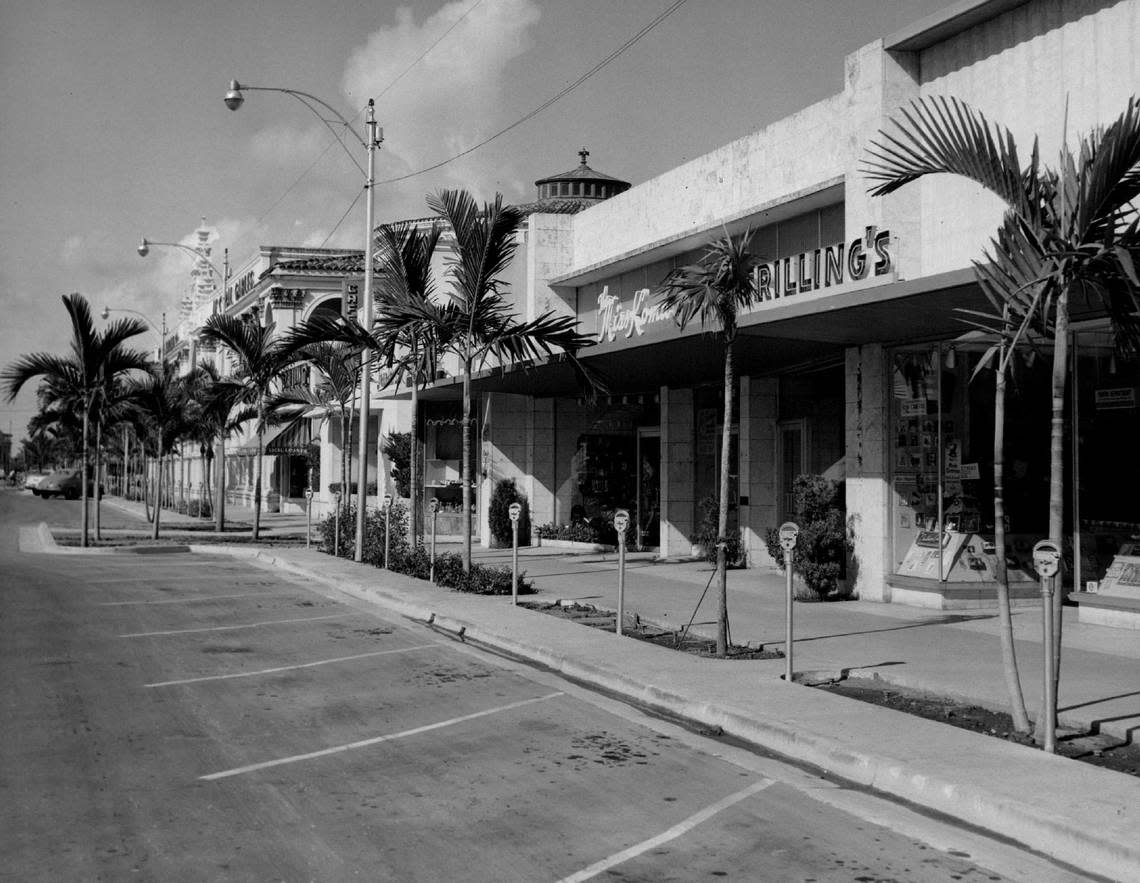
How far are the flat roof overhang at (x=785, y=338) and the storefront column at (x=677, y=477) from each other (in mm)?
642

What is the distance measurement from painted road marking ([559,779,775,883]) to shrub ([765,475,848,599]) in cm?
864

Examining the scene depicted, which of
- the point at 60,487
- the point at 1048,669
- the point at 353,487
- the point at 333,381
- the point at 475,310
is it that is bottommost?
the point at 1048,669

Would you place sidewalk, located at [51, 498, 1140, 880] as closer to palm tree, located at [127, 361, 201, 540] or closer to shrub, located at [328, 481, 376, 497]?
palm tree, located at [127, 361, 201, 540]

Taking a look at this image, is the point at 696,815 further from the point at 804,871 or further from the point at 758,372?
Result: the point at 758,372

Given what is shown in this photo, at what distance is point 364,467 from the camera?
22.3 meters

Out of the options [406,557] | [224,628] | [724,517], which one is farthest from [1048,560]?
[406,557]

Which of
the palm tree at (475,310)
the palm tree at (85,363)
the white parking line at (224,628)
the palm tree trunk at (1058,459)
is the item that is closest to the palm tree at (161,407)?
the palm tree at (85,363)

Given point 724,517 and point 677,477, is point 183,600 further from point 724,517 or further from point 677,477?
point 677,477

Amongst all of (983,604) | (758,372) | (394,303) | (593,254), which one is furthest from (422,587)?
(593,254)

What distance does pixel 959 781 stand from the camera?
6895 millimetres

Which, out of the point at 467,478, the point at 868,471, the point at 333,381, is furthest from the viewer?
the point at 333,381

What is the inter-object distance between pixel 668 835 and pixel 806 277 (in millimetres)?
13202

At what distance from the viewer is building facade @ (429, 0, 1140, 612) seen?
1327 cm

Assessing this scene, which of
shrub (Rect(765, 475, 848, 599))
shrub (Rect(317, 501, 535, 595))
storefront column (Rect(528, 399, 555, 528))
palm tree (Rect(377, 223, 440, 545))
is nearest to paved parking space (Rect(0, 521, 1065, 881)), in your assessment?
shrub (Rect(317, 501, 535, 595))
